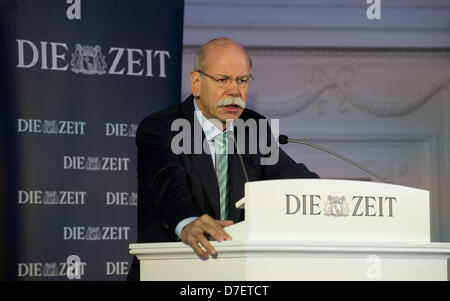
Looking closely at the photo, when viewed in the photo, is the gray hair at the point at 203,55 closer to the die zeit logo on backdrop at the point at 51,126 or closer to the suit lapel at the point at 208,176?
the suit lapel at the point at 208,176

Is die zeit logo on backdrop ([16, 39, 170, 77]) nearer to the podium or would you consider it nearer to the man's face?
the man's face

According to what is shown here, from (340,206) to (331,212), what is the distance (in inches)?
1.4

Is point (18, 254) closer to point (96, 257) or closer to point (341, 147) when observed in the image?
point (96, 257)

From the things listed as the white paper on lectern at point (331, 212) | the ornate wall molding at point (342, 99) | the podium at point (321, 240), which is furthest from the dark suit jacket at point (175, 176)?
the ornate wall molding at point (342, 99)

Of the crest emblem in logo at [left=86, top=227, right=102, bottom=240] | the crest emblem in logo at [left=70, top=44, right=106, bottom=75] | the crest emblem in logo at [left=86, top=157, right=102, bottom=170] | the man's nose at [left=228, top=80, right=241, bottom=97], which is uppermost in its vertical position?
the crest emblem in logo at [left=70, top=44, right=106, bottom=75]

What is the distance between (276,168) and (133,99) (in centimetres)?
141

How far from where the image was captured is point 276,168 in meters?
3.47

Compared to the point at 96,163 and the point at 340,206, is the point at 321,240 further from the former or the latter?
the point at 96,163

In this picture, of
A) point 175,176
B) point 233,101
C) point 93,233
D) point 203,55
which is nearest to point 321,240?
point 175,176

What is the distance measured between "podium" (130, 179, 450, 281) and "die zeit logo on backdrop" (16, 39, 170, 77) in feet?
6.94

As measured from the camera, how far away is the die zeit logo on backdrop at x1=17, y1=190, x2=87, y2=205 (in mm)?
4391

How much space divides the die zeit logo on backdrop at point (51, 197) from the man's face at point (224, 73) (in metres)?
1.35

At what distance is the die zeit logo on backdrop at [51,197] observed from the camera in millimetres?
4391

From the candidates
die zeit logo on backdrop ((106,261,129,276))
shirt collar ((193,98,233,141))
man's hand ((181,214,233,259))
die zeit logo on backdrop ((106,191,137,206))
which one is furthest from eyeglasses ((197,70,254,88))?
die zeit logo on backdrop ((106,261,129,276))
